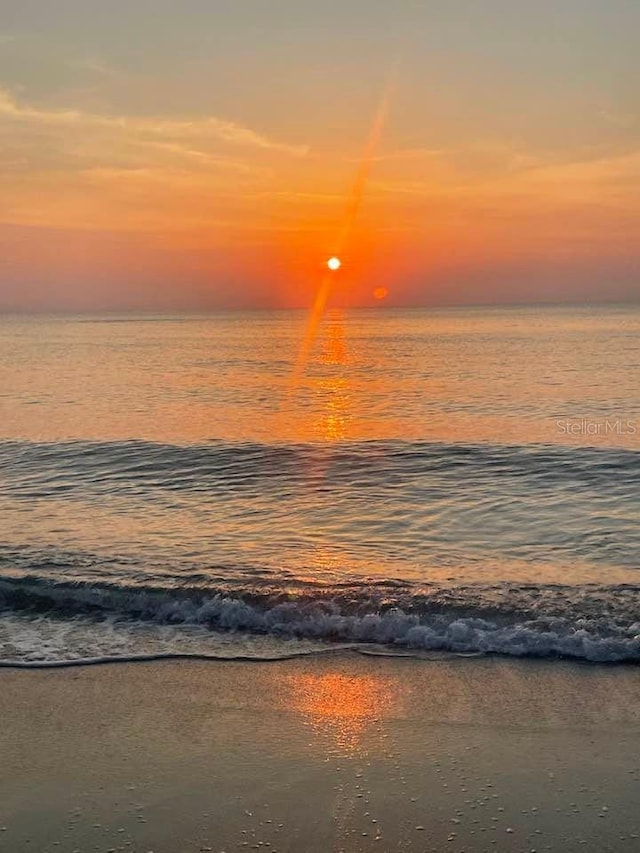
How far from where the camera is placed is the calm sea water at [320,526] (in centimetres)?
927

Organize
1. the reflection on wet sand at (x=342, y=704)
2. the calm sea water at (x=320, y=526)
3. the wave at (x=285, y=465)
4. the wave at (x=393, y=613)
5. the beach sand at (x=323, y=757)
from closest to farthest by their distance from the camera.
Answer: the beach sand at (x=323, y=757), the reflection on wet sand at (x=342, y=704), the wave at (x=393, y=613), the calm sea water at (x=320, y=526), the wave at (x=285, y=465)

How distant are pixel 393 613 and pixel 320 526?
519 cm

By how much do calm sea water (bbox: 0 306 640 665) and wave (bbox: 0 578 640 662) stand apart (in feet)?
0.10

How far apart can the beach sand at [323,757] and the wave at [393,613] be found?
48 centimetres

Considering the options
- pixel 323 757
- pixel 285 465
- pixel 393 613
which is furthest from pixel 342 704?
pixel 285 465

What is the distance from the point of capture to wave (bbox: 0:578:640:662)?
863cm

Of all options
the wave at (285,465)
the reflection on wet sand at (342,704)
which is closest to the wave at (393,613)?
the reflection on wet sand at (342,704)

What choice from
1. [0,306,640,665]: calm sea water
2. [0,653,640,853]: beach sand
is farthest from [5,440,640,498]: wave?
[0,653,640,853]: beach sand

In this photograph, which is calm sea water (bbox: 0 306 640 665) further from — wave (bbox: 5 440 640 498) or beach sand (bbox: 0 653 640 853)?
beach sand (bbox: 0 653 640 853)

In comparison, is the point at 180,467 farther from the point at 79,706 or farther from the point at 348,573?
the point at 79,706

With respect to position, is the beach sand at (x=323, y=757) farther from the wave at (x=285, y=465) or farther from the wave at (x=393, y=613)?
the wave at (x=285, y=465)

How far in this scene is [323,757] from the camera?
6.26 meters

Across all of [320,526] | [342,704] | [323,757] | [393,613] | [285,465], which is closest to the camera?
[323,757]

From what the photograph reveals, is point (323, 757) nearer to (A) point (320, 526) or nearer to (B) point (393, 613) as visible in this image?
(B) point (393, 613)
